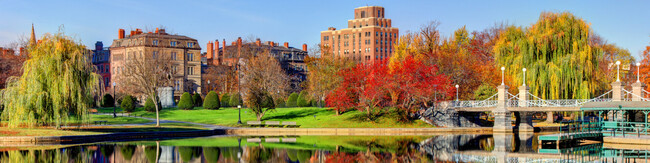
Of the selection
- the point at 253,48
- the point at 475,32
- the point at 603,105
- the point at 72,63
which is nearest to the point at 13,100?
the point at 72,63

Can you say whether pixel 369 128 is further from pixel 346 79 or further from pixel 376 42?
pixel 376 42

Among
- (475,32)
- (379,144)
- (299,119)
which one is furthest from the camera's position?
(475,32)

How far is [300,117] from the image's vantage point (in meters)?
61.2

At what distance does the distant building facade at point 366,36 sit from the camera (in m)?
173

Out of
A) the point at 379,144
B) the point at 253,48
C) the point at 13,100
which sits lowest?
the point at 379,144

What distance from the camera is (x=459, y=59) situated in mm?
68875

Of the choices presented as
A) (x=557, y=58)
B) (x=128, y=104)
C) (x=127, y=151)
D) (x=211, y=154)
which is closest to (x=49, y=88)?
(x=127, y=151)

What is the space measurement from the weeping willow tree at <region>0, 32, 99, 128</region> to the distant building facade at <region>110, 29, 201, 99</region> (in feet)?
193

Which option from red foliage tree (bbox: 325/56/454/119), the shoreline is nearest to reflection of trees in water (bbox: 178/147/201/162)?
the shoreline

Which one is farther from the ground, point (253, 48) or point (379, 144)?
point (253, 48)

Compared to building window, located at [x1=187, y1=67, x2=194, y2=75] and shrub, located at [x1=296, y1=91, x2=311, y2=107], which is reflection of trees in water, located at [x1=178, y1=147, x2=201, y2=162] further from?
building window, located at [x1=187, y1=67, x2=194, y2=75]

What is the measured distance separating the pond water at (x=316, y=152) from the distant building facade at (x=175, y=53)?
207ft

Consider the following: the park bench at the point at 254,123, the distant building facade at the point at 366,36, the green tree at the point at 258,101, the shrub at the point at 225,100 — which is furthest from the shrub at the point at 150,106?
the distant building facade at the point at 366,36

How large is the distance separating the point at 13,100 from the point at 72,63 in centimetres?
386
